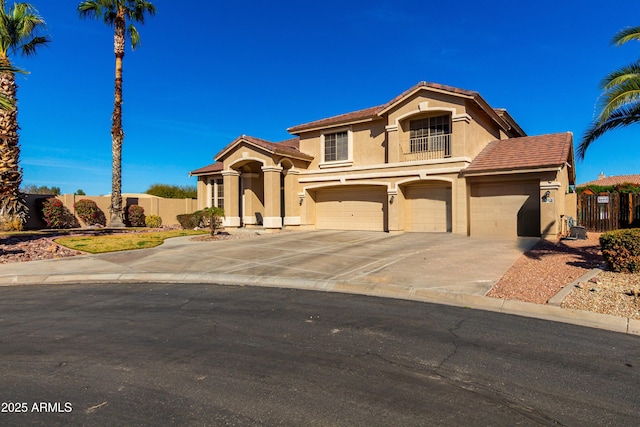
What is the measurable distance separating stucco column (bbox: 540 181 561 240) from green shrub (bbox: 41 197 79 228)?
86.9 feet

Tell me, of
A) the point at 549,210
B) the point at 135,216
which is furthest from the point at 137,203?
the point at 549,210

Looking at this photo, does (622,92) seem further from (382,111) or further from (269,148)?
(269,148)

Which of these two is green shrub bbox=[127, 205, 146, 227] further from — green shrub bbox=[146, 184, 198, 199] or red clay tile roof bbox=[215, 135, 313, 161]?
green shrub bbox=[146, 184, 198, 199]

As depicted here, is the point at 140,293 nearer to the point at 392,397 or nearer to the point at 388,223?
the point at 392,397

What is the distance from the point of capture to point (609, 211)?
18.7 m

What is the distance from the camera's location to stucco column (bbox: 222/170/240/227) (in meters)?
24.3

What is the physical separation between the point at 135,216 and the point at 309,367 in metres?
26.5

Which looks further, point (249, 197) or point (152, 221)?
point (152, 221)

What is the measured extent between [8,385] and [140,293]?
469 cm

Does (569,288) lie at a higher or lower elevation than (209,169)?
lower

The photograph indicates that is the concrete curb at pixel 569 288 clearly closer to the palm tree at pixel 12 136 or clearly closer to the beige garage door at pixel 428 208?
the beige garage door at pixel 428 208

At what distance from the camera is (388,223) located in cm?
2009

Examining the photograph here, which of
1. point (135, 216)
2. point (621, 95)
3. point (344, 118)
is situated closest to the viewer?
point (621, 95)

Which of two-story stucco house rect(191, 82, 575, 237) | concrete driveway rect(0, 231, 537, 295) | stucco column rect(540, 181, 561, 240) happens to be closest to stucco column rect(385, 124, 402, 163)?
two-story stucco house rect(191, 82, 575, 237)
